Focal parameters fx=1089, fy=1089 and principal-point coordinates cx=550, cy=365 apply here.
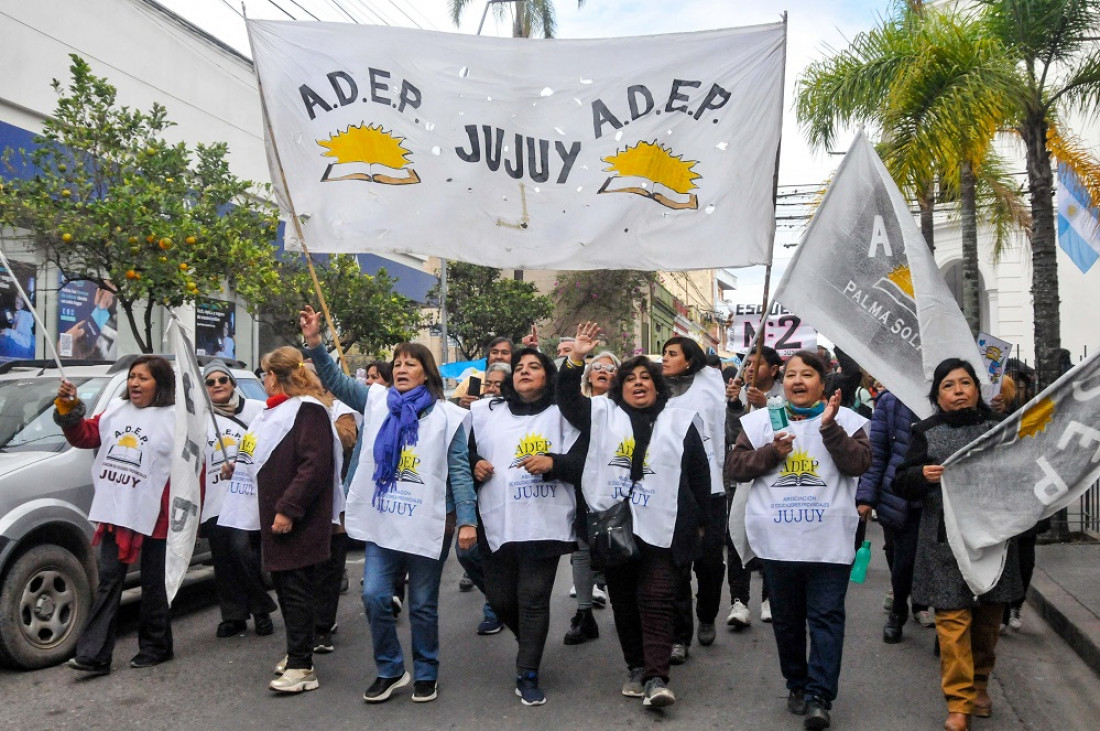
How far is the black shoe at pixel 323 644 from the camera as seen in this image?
21.9 ft

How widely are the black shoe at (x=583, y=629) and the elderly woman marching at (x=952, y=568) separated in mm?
2375

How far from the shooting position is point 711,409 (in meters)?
6.58

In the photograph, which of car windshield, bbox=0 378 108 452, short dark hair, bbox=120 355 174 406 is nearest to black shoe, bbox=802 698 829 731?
short dark hair, bbox=120 355 174 406

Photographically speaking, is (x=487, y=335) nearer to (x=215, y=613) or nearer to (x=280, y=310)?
(x=280, y=310)

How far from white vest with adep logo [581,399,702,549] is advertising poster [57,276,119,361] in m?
13.5

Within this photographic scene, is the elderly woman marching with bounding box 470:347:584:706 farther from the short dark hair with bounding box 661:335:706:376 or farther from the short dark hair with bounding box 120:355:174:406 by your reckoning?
the short dark hair with bounding box 120:355:174:406

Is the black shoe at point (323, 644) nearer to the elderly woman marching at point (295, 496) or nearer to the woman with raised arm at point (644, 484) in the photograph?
the elderly woman marching at point (295, 496)

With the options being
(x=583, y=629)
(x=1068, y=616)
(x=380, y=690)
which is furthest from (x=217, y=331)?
(x=1068, y=616)

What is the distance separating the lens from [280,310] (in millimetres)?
21734

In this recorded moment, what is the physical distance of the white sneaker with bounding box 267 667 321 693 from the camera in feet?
18.7

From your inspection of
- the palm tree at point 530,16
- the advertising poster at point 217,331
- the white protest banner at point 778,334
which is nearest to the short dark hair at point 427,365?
the white protest banner at point 778,334

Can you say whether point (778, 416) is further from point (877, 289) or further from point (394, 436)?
point (394, 436)

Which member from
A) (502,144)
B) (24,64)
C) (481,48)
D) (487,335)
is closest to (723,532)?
(502,144)

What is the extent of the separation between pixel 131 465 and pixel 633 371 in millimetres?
2920
